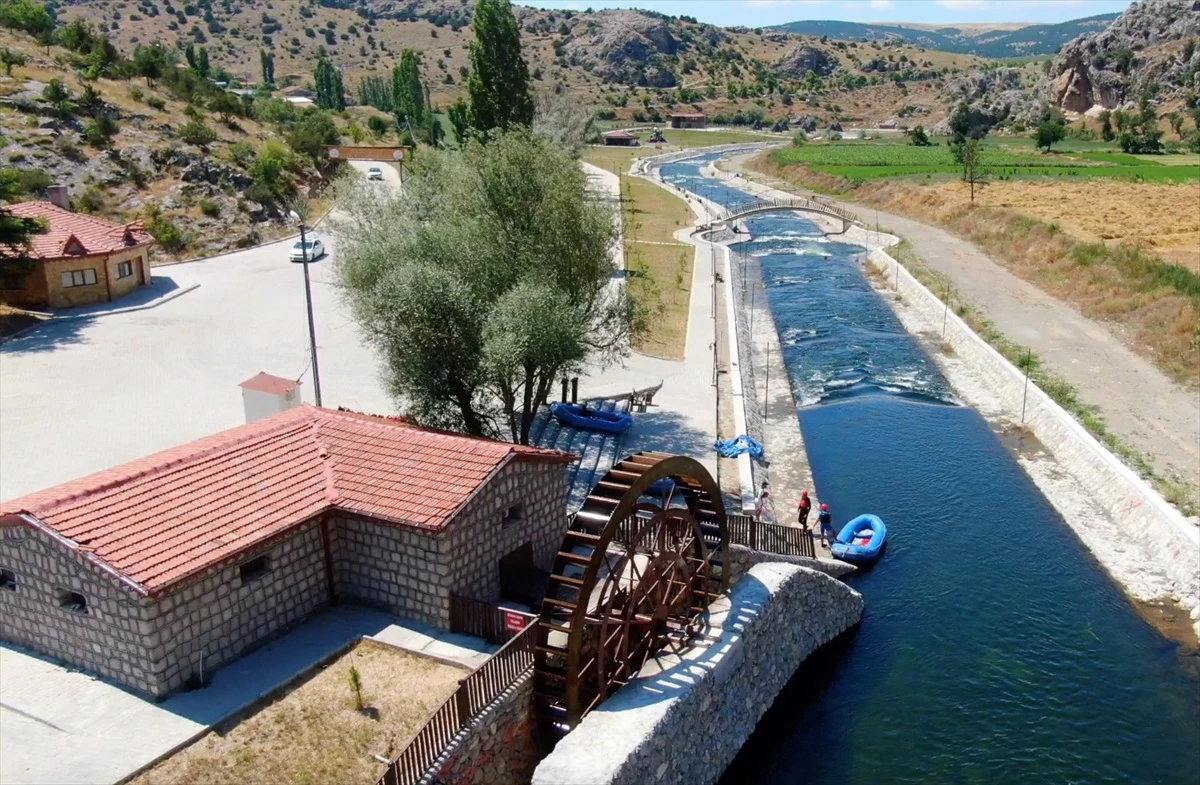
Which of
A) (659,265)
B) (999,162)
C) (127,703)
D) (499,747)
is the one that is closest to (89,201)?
(659,265)

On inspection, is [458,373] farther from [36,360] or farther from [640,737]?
[36,360]

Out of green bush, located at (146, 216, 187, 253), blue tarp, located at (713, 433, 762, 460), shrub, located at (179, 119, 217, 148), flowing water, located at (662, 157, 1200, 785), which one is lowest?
flowing water, located at (662, 157, 1200, 785)

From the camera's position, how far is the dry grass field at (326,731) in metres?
11.9

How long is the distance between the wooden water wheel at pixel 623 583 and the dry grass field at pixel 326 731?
162cm

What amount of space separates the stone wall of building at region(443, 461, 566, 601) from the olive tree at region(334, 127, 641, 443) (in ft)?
15.2

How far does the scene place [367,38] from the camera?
190m

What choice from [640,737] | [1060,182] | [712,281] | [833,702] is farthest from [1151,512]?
[1060,182]

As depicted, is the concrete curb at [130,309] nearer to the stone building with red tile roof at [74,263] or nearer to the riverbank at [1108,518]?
the stone building with red tile roof at [74,263]

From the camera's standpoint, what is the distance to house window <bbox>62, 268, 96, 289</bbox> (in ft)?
117

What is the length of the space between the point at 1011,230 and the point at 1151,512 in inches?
1584

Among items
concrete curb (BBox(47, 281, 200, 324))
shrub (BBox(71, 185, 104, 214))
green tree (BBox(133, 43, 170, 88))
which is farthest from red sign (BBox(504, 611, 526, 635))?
green tree (BBox(133, 43, 170, 88))

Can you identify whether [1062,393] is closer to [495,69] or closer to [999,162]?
[495,69]

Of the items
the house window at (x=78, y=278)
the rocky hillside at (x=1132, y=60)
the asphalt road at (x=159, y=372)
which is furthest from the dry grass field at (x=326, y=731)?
the rocky hillside at (x=1132, y=60)

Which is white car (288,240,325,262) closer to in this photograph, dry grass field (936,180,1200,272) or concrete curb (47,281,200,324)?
concrete curb (47,281,200,324)
